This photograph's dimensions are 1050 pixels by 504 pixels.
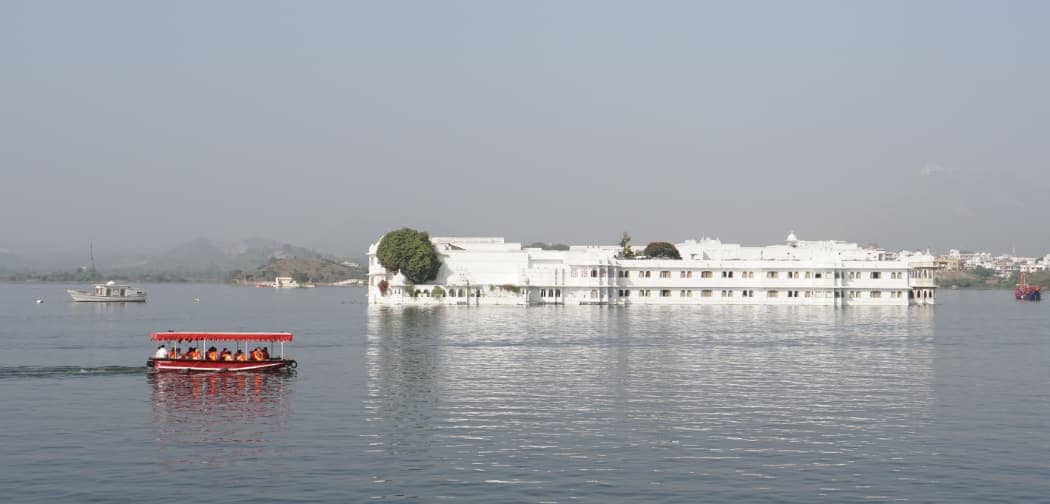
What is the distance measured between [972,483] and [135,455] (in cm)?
2242

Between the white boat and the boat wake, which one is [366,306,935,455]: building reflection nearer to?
the boat wake

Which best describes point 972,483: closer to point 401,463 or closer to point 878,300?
point 401,463

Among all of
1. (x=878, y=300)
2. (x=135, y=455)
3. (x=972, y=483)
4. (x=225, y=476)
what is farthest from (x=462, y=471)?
(x=878, y=300)

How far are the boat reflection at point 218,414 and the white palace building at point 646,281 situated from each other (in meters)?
73.9

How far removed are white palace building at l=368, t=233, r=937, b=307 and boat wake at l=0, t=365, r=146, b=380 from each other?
229ft

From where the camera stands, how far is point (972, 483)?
26.6m

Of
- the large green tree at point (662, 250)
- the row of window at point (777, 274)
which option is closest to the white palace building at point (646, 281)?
the row of window at point (777, 274)

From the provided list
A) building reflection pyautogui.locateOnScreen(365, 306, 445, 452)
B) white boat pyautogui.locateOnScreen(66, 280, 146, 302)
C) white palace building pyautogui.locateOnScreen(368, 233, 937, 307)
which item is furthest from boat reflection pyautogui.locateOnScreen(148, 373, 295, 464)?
white boat pyautogui.locateOnScreen(66, 280, 146, 302)

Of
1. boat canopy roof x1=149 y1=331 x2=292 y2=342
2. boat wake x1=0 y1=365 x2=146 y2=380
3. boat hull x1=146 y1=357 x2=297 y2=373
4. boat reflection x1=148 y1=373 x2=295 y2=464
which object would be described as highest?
boat canopy roof x1=149 y1=331 x2=292 y2=342

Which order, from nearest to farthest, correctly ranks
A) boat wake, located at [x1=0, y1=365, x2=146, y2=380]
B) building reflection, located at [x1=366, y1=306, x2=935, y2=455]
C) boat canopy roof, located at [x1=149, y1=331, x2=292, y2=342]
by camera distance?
building reflection, located at [x1=366, y1=306, x2=935, y2=455]
boat wake, located at [x1=0, y1=365, x2=146, y2=380]
boat canopy roof, located at [x1=149, y1=331, x2=292, y2=342]

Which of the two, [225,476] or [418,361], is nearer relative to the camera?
[225,476]

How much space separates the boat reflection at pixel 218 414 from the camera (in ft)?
100

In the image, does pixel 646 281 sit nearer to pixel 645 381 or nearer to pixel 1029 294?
pixel 645 381

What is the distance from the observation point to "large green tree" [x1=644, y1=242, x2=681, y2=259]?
497 ft
